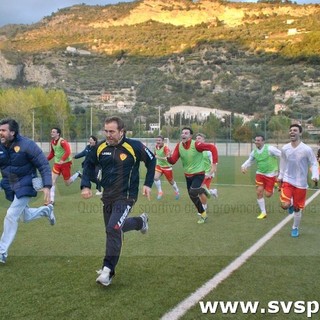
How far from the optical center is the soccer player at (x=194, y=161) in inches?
403

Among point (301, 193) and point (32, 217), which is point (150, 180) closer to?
point (32, 217)

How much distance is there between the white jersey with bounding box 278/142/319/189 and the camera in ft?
28.7

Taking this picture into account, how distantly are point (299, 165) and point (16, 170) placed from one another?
504cm

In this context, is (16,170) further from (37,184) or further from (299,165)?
(299,165)

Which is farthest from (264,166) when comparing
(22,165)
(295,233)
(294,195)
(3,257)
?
(3,257)

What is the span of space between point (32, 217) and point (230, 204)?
734 centimetres

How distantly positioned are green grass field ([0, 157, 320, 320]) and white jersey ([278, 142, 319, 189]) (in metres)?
1.04

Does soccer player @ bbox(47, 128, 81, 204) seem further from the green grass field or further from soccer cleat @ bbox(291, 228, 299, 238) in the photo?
soccer cleat @ bbox(291, 228, 299, 238)

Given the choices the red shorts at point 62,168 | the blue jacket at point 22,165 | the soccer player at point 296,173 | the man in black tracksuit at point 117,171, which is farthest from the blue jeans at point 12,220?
the red shorts at point 62,168

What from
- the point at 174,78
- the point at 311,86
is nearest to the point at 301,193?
the point at 311,86

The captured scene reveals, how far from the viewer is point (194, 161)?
10.4 m

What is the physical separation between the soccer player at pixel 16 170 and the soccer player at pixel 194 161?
3.88m

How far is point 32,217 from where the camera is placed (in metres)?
7.34


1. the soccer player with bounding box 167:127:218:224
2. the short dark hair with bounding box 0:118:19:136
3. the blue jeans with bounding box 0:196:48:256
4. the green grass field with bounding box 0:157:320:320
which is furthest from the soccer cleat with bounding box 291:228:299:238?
the short dark hair with bounding box 0:118:19:136
